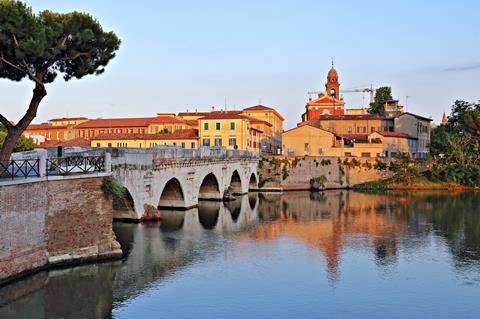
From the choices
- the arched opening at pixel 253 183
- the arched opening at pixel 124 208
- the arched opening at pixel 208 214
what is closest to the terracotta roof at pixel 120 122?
the arched opening at pixel 253 183

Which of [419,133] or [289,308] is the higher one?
[419,133]

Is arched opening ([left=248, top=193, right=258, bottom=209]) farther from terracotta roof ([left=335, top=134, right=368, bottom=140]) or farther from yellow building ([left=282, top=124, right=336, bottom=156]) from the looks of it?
terracotta roof ([left=335, top=134, right=368, bottom=140])

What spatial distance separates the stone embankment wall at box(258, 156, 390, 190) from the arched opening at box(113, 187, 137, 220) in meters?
40.2

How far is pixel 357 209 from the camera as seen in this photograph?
5638 cm

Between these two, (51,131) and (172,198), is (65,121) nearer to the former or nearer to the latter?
(51,131)

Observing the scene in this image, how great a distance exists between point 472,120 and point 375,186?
18230 mm

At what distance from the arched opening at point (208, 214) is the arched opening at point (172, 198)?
6.96 ft

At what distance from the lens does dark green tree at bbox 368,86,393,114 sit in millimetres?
119213

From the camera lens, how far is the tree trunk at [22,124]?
28.5m

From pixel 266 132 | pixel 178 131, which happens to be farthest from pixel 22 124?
pixel 266 132

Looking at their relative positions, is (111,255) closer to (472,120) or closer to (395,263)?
(395,263)

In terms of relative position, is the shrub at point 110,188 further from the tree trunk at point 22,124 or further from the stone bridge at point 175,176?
the stone bridge at point 175,176

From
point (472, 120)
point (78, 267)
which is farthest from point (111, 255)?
point (472, 120)

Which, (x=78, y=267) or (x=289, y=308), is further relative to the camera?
(x=78, y=267)
